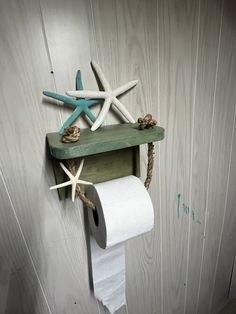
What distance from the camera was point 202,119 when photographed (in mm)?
597

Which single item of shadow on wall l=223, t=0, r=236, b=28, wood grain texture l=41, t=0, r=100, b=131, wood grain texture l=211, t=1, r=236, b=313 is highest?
shadow on wall l=223, t=0, r=236, b=28

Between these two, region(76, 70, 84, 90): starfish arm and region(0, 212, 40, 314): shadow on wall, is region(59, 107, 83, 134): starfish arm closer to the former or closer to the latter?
region(76, 70, 84, 90): starfish arm

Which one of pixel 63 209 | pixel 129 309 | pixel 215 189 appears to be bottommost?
pixel 129 309

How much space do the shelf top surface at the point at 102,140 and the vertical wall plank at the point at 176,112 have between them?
0.16 meters

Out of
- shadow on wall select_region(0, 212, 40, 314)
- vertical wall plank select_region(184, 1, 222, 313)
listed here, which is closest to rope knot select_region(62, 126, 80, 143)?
shadow on wall select_region(0, 212, 40, 314)

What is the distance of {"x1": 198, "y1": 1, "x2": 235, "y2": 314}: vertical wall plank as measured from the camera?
56 centimetres

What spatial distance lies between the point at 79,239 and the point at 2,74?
42cm

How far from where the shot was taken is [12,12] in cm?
34

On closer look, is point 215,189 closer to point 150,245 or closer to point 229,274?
point 150,245

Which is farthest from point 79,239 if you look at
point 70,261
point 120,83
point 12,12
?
point 12,12

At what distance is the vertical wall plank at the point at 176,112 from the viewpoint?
0.47m

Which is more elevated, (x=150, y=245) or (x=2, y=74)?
(x=2, y=74)

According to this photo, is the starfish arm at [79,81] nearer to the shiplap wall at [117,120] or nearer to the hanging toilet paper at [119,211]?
the shiplap wall at [117,120]

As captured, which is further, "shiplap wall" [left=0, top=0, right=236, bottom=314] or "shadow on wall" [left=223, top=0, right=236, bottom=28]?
"shadow on wall" [left=223, top=0, right=236, bottom=28]
